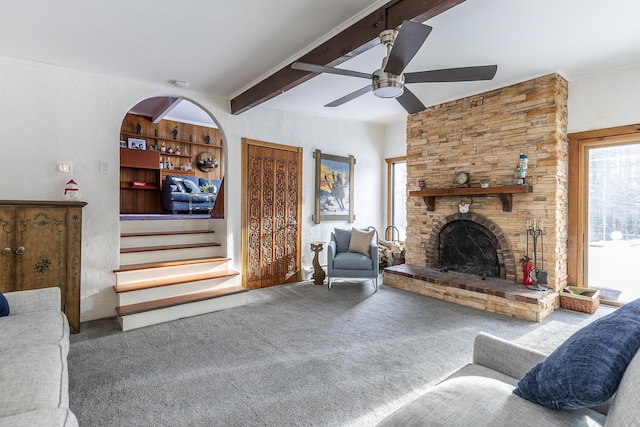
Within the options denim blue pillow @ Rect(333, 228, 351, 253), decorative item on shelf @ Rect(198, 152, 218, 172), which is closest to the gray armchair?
denim blue pillow @ Rect(333, 228, 351, 253)

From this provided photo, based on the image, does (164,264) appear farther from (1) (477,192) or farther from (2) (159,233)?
(1) (477,192)

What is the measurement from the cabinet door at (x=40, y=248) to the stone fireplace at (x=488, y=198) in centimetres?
392

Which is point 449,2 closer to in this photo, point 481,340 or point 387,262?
point 481,340

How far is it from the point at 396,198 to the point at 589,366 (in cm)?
557

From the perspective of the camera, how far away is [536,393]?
107 cm

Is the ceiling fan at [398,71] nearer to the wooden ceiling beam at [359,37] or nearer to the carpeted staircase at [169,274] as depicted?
the wooden ceiling beam at [359,37]

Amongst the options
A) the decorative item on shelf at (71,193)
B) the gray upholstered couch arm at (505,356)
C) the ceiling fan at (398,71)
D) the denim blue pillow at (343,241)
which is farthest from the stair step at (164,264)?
the gray upholstered couch arm at (505,356)

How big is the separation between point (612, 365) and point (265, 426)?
1.59m

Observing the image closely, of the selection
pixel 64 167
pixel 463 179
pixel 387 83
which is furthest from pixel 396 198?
pixel 64 167

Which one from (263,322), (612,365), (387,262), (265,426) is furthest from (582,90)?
(265,426)

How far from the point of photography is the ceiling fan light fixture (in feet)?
7.85

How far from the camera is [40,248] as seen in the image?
117 inches

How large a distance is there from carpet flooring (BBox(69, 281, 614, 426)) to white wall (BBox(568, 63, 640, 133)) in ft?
7.04

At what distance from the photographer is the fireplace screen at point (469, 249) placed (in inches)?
170
